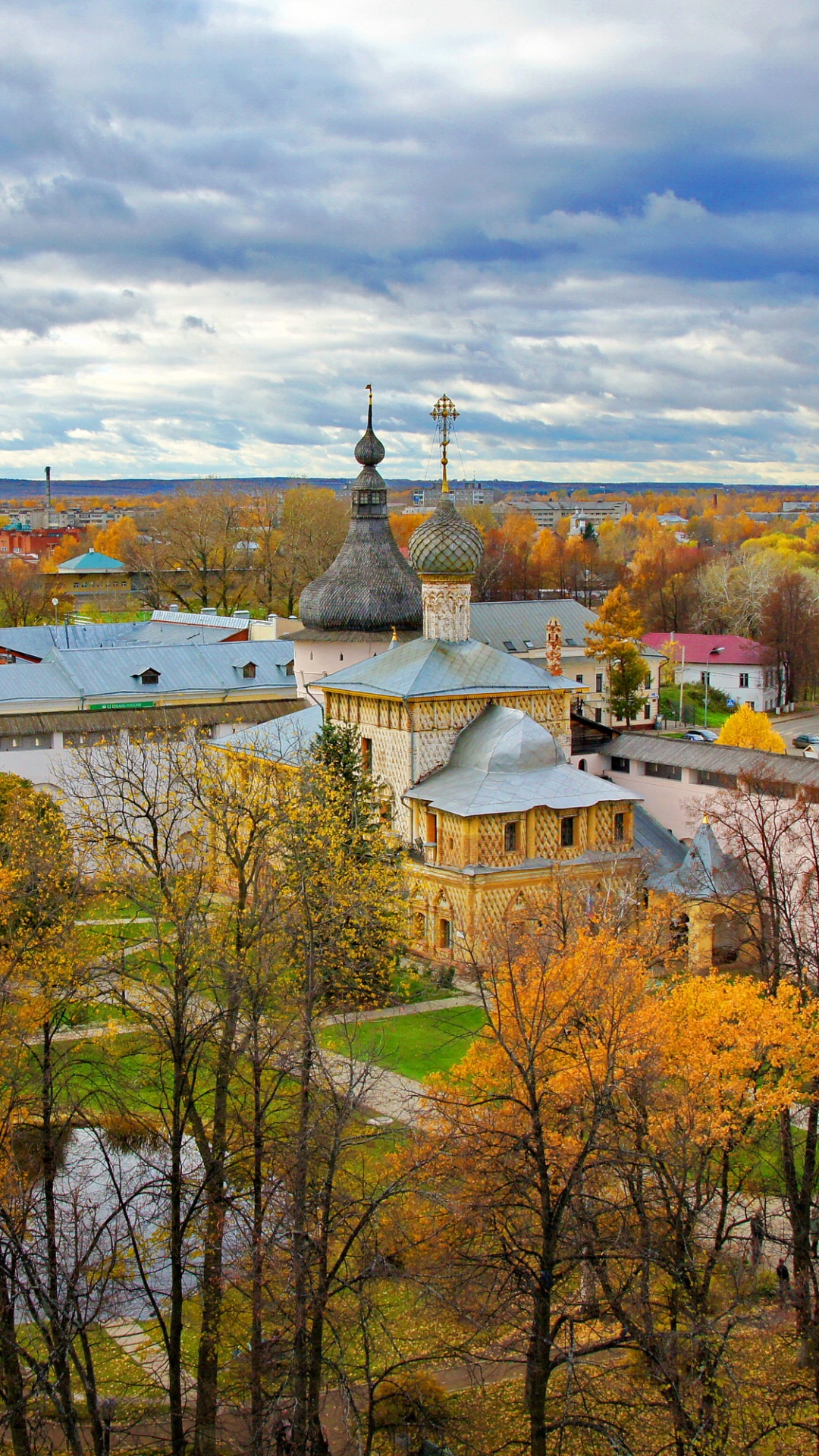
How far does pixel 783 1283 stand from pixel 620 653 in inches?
1576

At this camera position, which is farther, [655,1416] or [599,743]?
[599,743]

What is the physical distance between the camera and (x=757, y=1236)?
16484 mm

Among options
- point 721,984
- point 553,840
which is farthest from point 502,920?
point 721,984

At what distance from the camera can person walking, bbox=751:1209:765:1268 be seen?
51.5ft

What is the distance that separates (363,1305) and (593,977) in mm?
4796

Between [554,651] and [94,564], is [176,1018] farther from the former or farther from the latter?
[94,564]

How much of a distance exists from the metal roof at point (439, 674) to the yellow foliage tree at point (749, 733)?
305 inches

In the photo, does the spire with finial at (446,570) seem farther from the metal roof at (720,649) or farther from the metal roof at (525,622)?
the metal roof at (720,649)

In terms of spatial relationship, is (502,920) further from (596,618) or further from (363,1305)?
(596,618)

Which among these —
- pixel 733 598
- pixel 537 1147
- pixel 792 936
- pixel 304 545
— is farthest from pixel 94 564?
pixel 537 1147

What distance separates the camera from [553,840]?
29922 mm

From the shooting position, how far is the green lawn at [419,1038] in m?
23.5

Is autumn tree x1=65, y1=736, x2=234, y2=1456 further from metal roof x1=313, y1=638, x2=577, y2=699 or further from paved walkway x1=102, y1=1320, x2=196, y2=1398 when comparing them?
metal roof x1=313, y1=638, x2=577, y2=699

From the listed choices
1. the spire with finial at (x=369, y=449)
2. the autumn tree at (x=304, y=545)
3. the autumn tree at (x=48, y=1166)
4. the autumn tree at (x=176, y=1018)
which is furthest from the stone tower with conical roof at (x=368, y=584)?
the autumn tree at (x=304, y=545)
